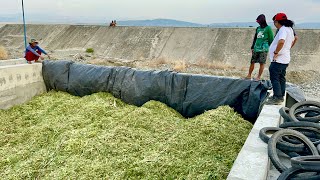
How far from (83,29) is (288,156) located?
29534 millimetres

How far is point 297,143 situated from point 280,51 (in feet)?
5.31

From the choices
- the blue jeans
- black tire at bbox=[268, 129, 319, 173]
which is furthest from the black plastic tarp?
black tire at bbox=[268, 129, 319, 173]

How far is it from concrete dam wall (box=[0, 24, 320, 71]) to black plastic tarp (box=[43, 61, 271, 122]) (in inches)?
483

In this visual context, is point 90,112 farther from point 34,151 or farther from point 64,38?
point 64,38

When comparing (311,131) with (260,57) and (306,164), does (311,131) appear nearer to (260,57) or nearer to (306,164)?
(306,164)

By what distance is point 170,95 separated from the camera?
565cm

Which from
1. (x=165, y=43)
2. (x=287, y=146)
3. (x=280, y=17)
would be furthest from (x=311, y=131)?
(x=165, y=43)

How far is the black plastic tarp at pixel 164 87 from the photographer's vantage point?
16.5 feet

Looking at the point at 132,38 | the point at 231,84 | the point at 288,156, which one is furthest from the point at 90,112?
the point at 132,38

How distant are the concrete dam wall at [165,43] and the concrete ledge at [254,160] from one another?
54.9ft

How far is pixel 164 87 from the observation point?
570 centimetres

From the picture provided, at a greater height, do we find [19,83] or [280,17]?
[280,17]

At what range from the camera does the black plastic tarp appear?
5.04 m

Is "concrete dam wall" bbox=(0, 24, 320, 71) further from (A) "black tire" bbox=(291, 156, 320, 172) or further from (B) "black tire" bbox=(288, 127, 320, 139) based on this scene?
(A) "black tire" bbox=(291, 156, 320, 172)
